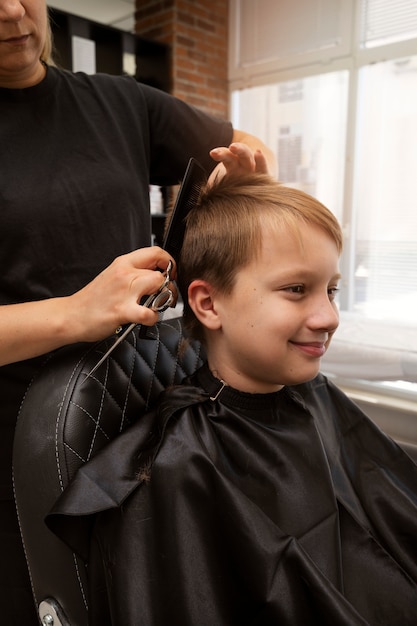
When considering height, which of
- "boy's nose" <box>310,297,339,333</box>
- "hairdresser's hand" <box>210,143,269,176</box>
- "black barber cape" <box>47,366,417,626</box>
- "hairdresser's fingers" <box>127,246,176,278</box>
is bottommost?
"black barber cape" <box>47,366,417,626</box>

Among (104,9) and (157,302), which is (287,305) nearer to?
(157,302)

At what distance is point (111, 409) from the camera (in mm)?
887

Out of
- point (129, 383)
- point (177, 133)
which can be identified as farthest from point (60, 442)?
point (177, 133)

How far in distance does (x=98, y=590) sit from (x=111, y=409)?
29 cm

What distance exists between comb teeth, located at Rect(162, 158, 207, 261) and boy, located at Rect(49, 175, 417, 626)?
0.06 ft

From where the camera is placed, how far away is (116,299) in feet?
2.61

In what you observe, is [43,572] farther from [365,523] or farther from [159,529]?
[365,523]

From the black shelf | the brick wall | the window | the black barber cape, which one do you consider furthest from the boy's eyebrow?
the brick wall

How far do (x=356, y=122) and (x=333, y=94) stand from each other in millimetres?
364

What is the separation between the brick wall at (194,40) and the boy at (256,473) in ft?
13.9

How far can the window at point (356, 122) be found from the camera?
167 inches

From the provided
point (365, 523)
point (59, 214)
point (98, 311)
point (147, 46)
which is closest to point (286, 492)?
point (365, 523)

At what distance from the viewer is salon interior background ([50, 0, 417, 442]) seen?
429 centimetres

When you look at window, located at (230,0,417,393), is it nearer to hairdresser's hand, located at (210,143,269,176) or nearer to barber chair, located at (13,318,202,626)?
hairdresser's hand, located at (210,143,269,176)
